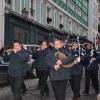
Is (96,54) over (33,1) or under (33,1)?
under

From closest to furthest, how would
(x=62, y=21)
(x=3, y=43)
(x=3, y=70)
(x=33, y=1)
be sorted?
(x=3, y=70) → (x=3, y=43) → (x=33, y=1) → (x=62, y=21)

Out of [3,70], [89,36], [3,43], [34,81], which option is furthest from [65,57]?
[89,36]

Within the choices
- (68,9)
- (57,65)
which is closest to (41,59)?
(57,65)

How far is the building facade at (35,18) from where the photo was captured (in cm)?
2974

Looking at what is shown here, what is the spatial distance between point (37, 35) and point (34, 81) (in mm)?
19088

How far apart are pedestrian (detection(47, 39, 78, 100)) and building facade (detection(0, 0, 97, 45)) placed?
17282 mm

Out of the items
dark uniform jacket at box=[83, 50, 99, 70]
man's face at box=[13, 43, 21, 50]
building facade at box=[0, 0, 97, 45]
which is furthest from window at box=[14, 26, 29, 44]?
man's face at box=[13, 43, 21, 50]

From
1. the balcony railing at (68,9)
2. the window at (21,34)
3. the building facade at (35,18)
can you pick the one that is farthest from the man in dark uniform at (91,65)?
the balcony railing at (68,9)

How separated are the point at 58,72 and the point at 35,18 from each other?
1080 inches

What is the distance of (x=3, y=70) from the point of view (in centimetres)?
1667

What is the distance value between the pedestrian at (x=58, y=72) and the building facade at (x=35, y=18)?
17282 millimetres

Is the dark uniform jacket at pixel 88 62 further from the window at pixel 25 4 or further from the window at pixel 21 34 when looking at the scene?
the window at pixel 25 4

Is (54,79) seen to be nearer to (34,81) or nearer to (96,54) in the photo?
(96,54)

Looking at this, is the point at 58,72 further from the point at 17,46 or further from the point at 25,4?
the point at 25,4
